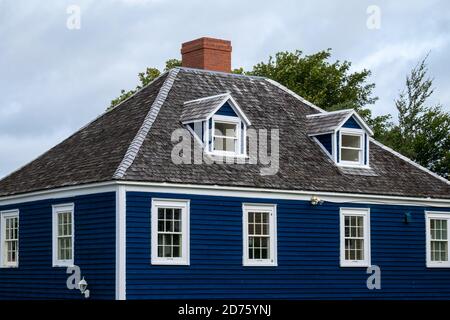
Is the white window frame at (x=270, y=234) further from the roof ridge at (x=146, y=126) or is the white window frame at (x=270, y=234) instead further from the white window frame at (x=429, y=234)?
the white window frame at (x=429, y=234)

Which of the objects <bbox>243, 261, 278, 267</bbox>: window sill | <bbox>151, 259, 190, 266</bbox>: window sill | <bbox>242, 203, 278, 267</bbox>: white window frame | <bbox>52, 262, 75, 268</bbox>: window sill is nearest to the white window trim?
<bbox>242, 203, 278, 267</bbox>: white window frame

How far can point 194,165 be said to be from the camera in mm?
33500

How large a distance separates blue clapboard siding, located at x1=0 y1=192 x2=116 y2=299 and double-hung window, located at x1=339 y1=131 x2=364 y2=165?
9.42 meters

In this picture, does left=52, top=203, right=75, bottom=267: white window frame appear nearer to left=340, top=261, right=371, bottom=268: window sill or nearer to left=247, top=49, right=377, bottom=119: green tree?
left=340, top=261, right=371, bottom=268: window sill

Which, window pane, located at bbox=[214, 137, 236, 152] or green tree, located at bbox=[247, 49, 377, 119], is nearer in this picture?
window pane, located at bbox=[214, 137, 236, 152]

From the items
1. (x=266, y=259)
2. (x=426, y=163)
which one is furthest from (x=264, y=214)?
(x=426, y=163)

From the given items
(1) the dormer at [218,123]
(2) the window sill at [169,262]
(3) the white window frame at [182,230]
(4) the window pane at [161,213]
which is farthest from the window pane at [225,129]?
(2) the window sill at [169,262]

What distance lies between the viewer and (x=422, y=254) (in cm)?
3806

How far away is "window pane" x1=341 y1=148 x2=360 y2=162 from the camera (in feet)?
125

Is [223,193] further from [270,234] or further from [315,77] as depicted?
[315,77]

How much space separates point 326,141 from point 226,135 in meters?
4.12

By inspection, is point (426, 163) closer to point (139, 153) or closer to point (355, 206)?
→ point (355, 206)

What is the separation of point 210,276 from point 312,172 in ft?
17.7

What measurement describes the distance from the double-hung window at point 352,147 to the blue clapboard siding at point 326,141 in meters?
0.48
